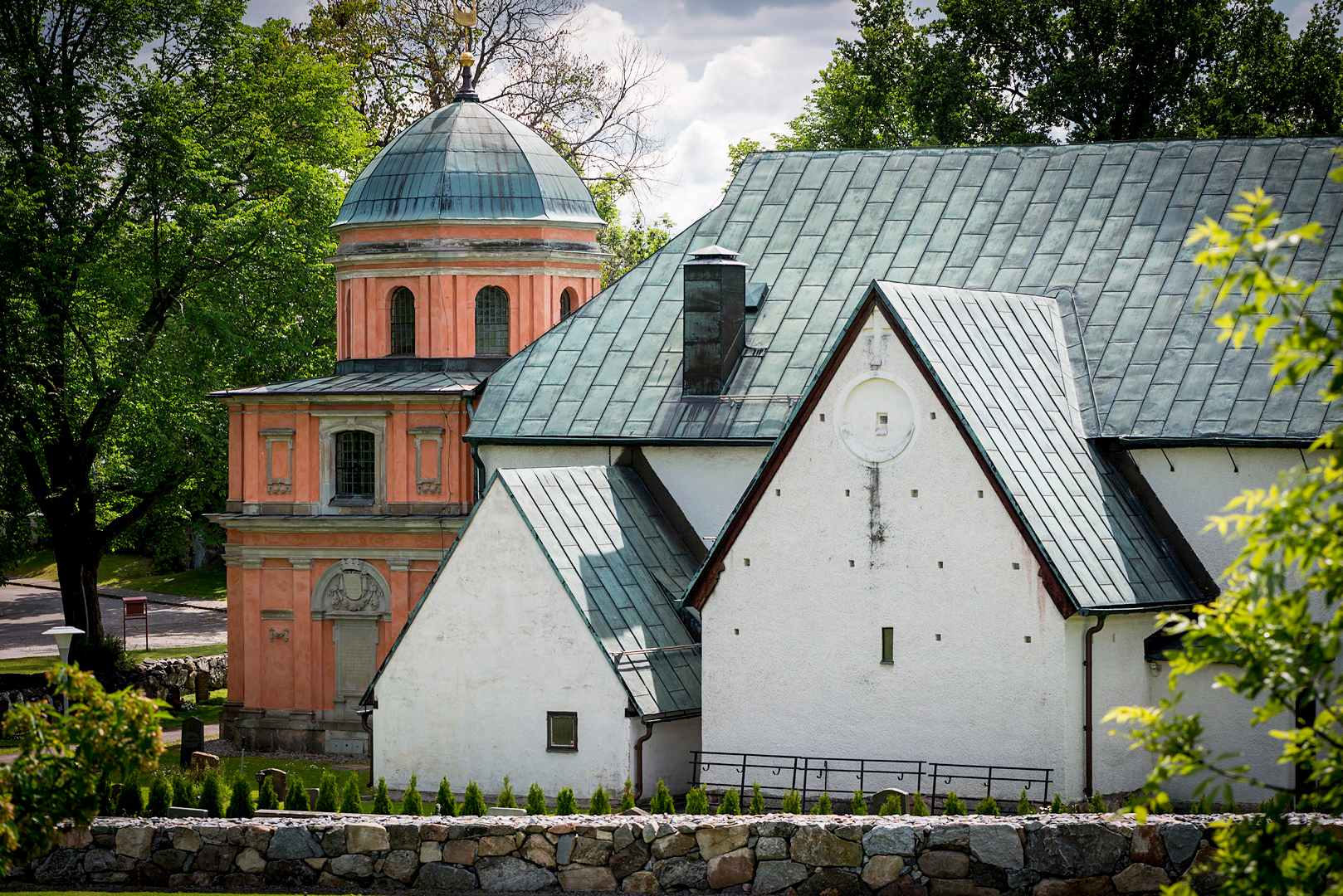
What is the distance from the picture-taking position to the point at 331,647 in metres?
35.8

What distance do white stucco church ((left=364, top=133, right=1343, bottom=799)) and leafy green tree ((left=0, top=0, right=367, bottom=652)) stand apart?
13.8 meters

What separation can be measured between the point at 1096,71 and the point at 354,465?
22508 millimetres

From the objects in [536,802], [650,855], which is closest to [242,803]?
[536,802]

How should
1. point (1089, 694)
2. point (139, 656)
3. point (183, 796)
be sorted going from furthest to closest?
point (139, 656) < point (1089, 694) < point (183, 796)

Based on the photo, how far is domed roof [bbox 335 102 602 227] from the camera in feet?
123

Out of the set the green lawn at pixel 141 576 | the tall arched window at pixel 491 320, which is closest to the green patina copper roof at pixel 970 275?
the tall arched window at pixel 491 320

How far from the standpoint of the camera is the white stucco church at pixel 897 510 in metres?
24.1

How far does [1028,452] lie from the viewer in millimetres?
24859

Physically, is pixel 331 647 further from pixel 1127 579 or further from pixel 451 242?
pixel 1127 579

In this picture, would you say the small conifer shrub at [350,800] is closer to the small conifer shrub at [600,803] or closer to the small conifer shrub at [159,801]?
the small conifer shrub at [159,801]

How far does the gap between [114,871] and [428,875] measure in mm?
3639

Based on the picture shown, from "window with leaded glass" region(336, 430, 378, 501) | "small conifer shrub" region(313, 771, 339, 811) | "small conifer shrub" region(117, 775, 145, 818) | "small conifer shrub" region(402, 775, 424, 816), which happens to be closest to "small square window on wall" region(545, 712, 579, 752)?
"small conifer shrub" region(313, 771, 339, 811)

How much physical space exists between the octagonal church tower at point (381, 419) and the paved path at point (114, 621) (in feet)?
54.9

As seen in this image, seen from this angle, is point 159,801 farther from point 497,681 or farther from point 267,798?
point 497,681
